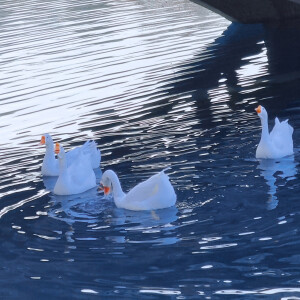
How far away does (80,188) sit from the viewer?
8.03 m

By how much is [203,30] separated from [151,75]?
18.6ft

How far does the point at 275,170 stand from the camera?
314 inches

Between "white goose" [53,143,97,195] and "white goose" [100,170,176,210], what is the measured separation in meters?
0.70

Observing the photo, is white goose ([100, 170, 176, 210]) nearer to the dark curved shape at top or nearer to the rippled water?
→ the rippled water

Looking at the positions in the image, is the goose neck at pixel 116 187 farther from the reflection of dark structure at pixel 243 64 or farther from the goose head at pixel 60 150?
the reflection of dark structure at pixel 243 64

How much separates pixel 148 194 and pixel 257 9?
13487 mm

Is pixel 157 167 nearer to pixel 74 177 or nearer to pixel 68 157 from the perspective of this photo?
pixel 74 177

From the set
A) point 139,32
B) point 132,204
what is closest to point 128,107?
point 132,204

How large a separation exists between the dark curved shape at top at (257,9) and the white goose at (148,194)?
12748 millimetres

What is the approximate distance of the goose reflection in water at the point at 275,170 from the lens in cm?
746

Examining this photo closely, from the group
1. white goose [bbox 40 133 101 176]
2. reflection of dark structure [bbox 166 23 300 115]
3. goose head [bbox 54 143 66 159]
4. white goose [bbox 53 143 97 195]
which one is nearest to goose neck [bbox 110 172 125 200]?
white goose [bbox 53 143 97 195]

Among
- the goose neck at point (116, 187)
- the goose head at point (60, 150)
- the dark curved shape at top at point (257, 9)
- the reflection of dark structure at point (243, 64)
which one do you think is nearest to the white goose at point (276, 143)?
the goose neck at point (116, 187)

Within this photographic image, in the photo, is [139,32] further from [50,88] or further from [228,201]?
[228,201]

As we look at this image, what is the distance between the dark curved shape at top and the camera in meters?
19.4
